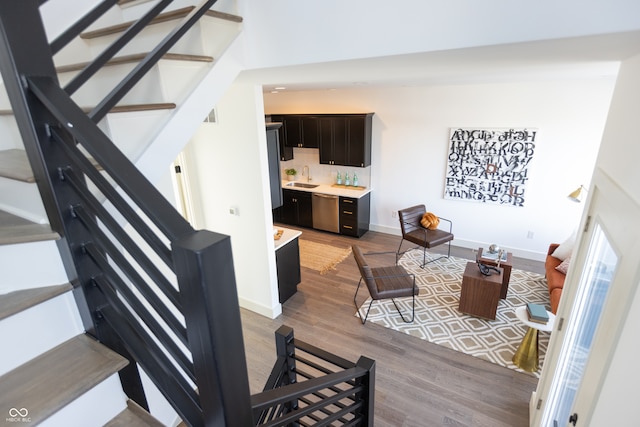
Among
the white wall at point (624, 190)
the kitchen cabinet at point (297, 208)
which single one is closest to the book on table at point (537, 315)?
the white wall at point (624, 190)

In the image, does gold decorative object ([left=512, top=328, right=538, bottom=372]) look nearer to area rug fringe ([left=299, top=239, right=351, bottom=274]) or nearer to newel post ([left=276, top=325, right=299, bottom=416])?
newel post ([left=276, top=325, right=299, bottom=416])

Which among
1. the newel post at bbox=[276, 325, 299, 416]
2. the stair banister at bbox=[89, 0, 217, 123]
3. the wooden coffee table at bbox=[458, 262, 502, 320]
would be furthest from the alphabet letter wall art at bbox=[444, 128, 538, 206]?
the stair banister at bbox=[89, 0, 217, 123]

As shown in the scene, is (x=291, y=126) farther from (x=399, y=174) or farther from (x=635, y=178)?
(x=635, y=178)

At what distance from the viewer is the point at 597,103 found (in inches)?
171

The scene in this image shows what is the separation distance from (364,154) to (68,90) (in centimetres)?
526

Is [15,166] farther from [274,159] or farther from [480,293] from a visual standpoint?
[480,293]

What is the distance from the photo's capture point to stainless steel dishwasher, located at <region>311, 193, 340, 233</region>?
6.28 m

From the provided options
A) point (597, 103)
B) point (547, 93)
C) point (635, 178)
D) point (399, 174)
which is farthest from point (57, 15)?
point (597, 103)

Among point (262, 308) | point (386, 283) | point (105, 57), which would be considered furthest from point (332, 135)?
point (105, 57)

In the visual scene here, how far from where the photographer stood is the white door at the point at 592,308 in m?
1.23

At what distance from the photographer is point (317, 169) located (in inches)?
270

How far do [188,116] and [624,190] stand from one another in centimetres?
210

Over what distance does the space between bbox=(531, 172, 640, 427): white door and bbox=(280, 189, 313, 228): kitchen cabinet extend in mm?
4789

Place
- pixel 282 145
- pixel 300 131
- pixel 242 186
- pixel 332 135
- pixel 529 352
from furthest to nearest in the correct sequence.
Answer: pixel 282 145 < pixel 300 131 < pixel 332 135 < pixel 242 186 < pixel 529 352
